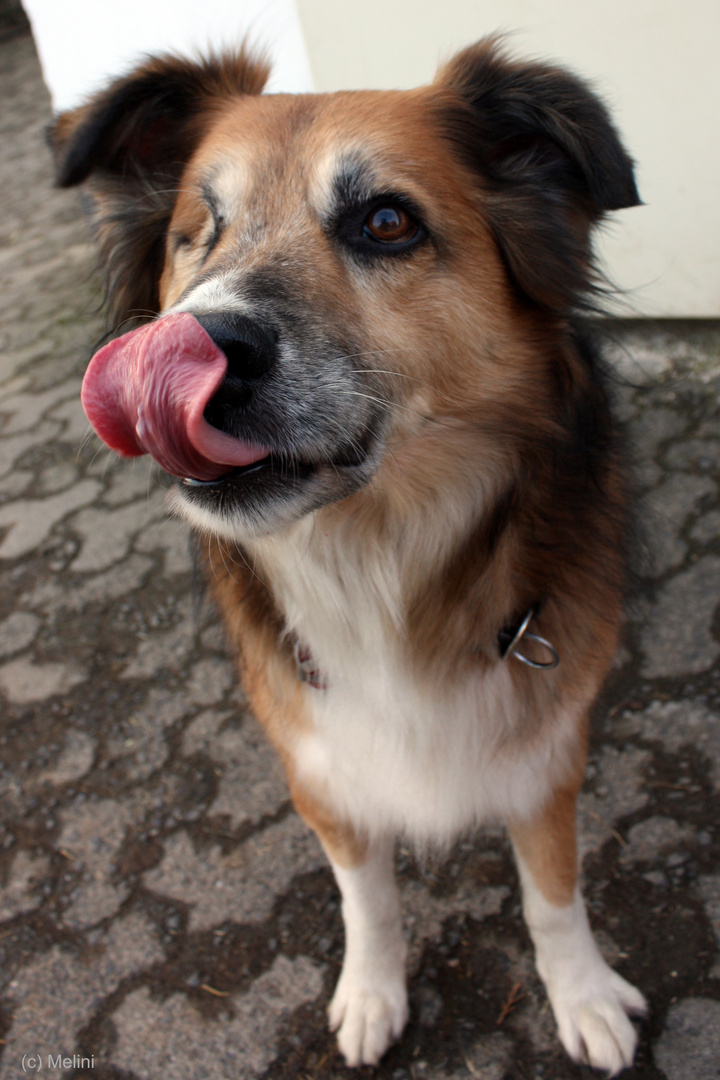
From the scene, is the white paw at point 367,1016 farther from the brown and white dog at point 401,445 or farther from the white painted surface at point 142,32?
the white painted surface at point 142,32

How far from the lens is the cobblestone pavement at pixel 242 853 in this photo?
203 centimetres

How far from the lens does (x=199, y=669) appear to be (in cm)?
309

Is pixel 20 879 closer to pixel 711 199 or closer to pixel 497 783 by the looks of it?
pixel 497 783

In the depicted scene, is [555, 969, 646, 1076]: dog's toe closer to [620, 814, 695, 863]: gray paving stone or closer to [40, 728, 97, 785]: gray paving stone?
[620, 814, 695, 863]: gray paving stone

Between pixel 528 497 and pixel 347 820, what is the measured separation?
2.79ft

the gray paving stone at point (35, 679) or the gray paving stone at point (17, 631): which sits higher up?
the gray paving stone at point (17, 631)

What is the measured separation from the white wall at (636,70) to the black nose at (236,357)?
2135 mm

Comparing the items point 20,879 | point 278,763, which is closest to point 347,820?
point 278,763

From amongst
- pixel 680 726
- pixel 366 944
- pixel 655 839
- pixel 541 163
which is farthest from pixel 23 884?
pixel 541 163

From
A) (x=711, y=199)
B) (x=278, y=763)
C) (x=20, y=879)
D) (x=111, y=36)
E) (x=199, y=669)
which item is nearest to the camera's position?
(x=20, y=879)

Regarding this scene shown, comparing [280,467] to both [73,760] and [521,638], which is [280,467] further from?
[73,760]

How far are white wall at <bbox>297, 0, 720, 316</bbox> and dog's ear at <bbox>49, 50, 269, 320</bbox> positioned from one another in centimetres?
156

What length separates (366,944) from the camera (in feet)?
6.62

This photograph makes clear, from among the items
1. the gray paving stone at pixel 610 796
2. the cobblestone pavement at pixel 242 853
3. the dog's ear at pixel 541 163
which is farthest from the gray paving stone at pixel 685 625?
the dog's ear at pixel 541 163
